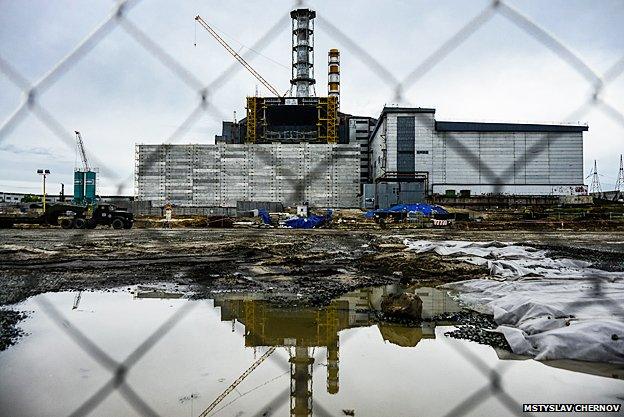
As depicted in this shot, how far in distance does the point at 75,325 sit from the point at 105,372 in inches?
53.5

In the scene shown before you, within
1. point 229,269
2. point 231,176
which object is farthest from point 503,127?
point 229,269

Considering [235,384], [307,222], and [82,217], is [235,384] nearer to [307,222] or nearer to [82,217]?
[82,217]

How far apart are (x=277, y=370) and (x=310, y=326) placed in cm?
115

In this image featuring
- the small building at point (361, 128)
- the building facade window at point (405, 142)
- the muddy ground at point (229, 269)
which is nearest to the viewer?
A: the muddy ground at point (229, 269)

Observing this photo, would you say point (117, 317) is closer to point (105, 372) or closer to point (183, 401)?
point (105, 372)

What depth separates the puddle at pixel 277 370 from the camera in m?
2.01

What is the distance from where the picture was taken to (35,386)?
86.2 inches

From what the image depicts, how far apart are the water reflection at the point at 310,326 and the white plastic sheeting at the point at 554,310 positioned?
53cm

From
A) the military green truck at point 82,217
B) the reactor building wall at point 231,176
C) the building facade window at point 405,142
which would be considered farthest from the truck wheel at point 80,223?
the building facade window at point 405,142

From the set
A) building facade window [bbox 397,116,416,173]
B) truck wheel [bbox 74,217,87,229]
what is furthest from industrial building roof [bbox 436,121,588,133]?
truck wheel [bbox 74,217,87,229]

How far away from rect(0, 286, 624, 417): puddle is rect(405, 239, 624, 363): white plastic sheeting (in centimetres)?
12

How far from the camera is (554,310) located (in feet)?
10.2

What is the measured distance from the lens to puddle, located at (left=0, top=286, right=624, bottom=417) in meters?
2.01

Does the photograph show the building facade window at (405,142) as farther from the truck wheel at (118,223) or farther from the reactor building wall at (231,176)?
the truck wheel at (118,223)
